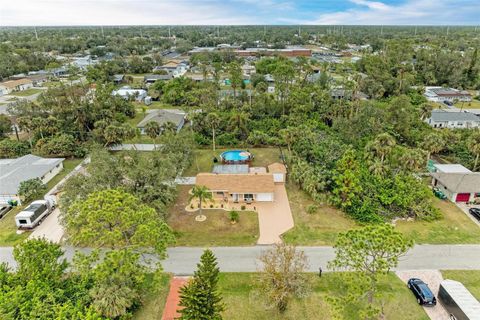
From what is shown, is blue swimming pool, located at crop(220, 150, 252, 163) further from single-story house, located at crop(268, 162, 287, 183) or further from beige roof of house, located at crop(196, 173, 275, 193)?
beige roof of house, located at crop(196, 173, 275, 193)

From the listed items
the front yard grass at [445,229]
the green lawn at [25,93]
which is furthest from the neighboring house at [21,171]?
the green lawn at [25,93]

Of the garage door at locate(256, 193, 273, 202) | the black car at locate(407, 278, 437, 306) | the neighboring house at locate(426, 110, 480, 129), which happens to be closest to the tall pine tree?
the black car at locate(407, 278, 437, 306)

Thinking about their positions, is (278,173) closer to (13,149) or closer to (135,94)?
(13,149)

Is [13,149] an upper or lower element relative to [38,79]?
lower

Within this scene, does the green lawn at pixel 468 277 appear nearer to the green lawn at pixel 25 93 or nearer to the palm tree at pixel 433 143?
the palm tree at pixel 433 143

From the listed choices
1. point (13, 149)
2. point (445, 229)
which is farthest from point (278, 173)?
point (13, 149)

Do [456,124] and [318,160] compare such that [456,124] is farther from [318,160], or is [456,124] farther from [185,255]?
[185,255]

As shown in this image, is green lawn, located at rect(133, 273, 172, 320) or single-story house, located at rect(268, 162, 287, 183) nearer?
green lawn, located at rect(133, 273, 172, 320)
